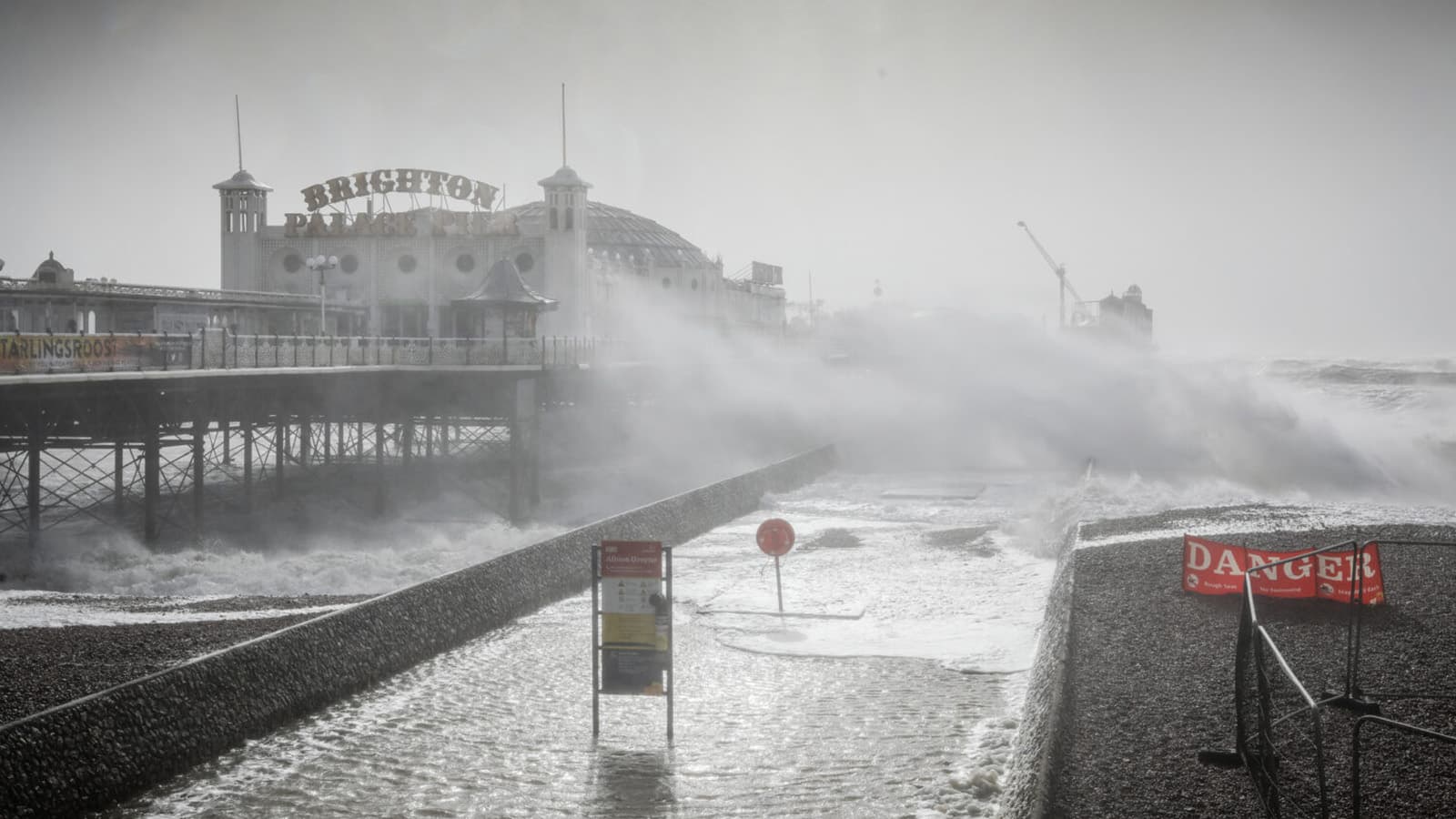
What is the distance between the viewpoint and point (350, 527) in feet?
148

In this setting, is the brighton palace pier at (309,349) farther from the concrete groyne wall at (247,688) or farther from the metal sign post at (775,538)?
the metal sign post at (775,538)

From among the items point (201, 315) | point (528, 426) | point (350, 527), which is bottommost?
point (350, 527)

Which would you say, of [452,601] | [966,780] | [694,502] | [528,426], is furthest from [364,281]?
[966,780]

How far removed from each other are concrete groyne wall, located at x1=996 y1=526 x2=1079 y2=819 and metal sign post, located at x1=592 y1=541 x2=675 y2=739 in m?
3.58

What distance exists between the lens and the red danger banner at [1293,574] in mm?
16062

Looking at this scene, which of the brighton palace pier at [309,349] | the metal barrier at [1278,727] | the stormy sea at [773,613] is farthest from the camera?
the brighton palace pier at [309,349]

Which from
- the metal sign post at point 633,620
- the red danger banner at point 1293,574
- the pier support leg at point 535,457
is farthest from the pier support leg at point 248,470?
the red danger banner at point 1293,574

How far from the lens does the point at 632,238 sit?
373 feet

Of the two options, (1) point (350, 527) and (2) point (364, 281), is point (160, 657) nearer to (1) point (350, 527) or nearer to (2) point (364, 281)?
(1) point (350, 527)

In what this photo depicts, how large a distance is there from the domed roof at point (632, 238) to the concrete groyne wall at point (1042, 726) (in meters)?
87.9

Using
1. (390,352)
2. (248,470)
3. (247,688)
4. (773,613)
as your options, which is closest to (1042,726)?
(247,688)

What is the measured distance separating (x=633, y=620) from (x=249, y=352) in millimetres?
24433

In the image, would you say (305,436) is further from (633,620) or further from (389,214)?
(633,620)

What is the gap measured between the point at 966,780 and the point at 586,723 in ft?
15.0
